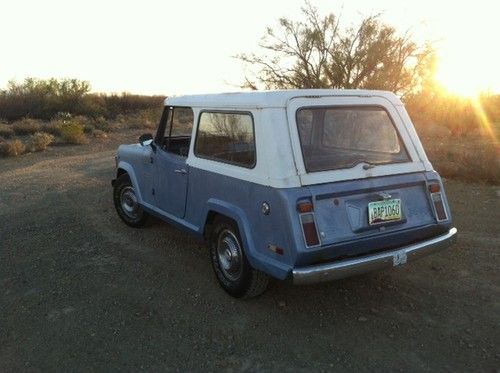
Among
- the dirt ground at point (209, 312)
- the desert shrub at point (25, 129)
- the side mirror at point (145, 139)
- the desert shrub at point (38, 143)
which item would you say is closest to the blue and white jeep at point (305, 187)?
the dirt ground at point (209, 312)

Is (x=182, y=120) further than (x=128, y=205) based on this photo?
No

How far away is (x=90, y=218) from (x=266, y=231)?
396cm

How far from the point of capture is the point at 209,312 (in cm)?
411

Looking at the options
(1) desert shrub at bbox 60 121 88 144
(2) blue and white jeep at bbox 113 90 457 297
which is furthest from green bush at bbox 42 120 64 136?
(2) blue and white jeep at bbox 113 90 457 297

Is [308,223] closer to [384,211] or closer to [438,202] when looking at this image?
[384,211]

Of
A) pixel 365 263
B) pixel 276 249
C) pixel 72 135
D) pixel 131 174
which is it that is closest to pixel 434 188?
pixel 365 263

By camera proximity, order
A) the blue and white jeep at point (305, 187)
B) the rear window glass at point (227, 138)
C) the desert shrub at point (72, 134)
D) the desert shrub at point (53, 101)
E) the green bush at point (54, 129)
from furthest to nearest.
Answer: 1. the desert shrub at point (53, 101)
2. the green bush at point (54, 129)
3. the desert shrub at point (72, 134)
4. the rear window glass at point (227, 138)
5. the blue and white jeep at point (305, 187)

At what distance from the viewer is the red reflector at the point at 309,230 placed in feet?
11.4

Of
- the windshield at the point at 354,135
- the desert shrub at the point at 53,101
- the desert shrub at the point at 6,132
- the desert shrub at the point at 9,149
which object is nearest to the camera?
the windshield at the point at 354,135

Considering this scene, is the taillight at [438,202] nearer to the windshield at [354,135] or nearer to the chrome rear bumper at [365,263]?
the chrome rear bumper at [365,263]

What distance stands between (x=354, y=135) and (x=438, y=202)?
0.93m

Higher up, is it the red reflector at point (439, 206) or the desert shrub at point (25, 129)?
the desert shrub at point (25, 129)

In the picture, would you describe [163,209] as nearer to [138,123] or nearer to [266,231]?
[266,231]

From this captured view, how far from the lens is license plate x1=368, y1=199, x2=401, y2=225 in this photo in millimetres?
3764
